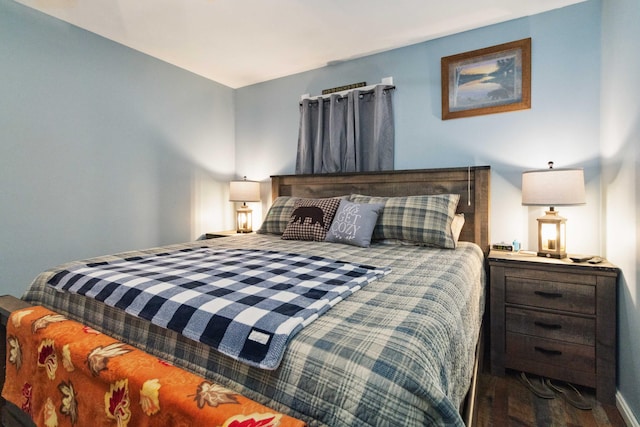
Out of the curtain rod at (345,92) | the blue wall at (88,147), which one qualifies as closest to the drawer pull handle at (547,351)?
the curtain rod at (345,92)

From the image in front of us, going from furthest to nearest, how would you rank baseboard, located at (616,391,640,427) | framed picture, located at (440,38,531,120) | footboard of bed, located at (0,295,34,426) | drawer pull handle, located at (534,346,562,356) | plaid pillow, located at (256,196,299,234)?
plaid pillow, located at (256,196,299,234)
framed picture, located at (440,38,531,120)
drawer pull handle, located at (534,346,562,356)
baseboard, located at (616,391,640,427)
footboard of bed, located at (0,295,34,426)

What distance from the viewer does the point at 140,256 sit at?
1.78 meters

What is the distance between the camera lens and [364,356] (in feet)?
2.31

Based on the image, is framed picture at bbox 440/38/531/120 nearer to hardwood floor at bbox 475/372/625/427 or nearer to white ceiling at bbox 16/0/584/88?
white ceiling at bbox 16/0/584/88

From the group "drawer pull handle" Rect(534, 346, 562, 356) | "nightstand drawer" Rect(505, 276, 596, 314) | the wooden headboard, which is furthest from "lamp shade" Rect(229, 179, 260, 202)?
"drawer pull handle" Rect(534, 346, 562, 356)

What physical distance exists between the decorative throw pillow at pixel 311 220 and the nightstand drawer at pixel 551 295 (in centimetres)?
122

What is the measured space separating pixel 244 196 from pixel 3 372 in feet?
7.22

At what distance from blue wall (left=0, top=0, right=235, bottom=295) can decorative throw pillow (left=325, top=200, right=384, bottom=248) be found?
5.89ft

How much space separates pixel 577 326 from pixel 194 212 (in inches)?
128

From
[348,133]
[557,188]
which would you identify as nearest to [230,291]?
[557,188]

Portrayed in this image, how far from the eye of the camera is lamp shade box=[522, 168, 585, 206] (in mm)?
1853

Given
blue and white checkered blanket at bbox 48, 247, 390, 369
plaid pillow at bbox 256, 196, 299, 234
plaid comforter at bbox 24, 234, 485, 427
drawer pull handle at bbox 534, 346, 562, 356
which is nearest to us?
plaid comforter at bbox 24, 234, 485, 427

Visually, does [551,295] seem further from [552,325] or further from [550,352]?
[550,352]

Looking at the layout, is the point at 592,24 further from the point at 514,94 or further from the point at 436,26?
the point at 436,26
